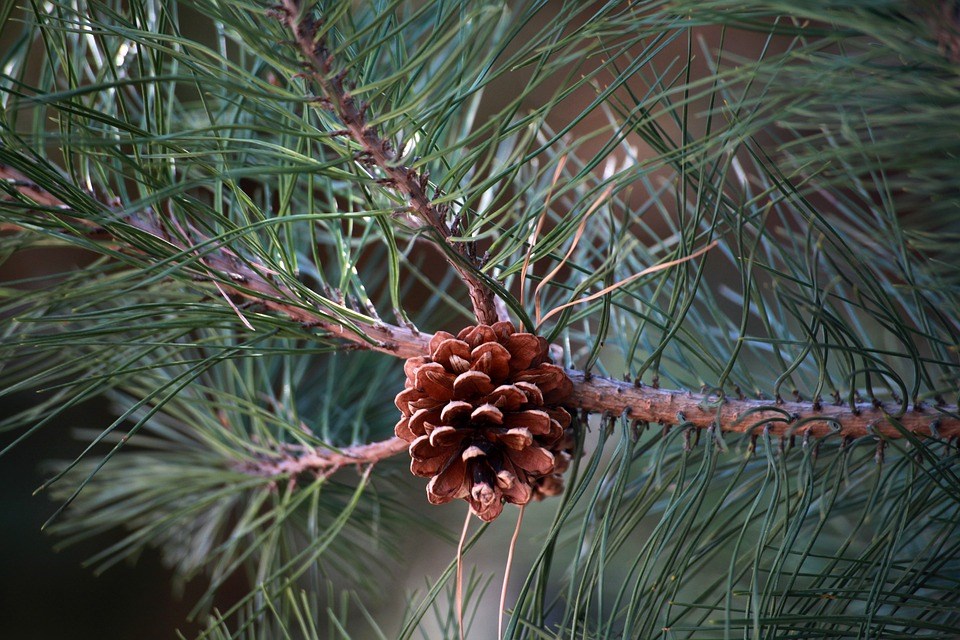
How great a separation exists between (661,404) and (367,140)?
0.11 m

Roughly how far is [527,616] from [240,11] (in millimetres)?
182

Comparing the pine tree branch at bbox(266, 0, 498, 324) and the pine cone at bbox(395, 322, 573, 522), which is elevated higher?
the pine tree branch at bbox(266, 0, 498, 324)

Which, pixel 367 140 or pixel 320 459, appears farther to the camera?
pixel 320 459

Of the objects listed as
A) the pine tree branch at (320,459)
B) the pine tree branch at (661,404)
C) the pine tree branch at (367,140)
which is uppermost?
the pine tree branch at (367,140)

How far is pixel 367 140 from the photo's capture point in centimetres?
20

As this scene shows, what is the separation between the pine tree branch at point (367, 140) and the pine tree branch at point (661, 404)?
3cm

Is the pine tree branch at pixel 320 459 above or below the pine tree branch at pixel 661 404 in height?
below

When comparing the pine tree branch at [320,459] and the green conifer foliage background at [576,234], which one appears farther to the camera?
the pine tree branch at [320,459]

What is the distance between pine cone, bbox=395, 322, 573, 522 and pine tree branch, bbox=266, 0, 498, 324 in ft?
0.06

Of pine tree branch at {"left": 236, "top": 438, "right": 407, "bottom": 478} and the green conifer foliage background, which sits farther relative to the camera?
pine tree branch at {"left": 236, "top": 438, "right": 407, "bottom": 478}

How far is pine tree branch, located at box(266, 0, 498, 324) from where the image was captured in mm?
176

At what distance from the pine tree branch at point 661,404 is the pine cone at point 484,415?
0.7 inches

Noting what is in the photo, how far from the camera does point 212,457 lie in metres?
0.39

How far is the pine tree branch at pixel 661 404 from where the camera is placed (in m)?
0.22
